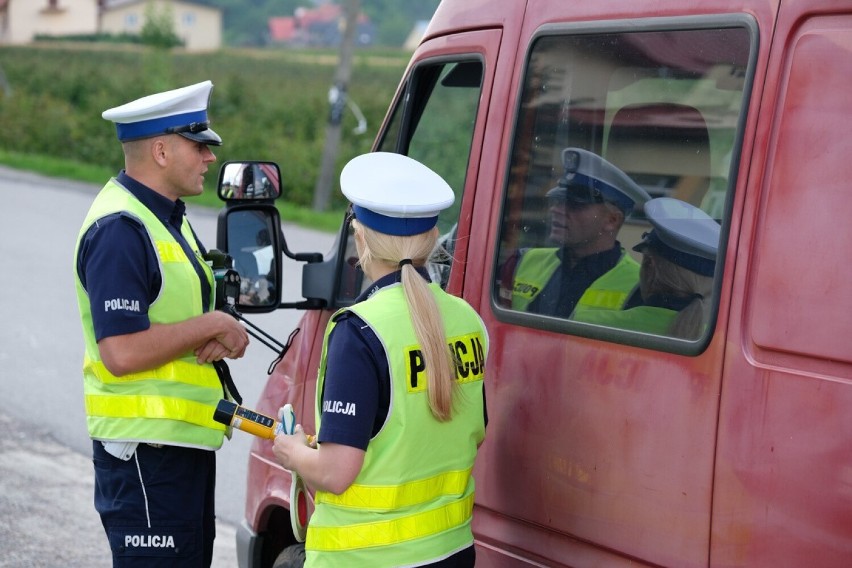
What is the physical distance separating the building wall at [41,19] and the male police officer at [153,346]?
242ft

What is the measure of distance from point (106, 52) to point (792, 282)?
6317 centimetres

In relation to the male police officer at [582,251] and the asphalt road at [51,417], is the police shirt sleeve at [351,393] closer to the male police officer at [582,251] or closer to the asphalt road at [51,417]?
the male police officer at [582,251]

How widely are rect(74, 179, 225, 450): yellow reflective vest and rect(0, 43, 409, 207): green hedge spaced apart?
17.6 meters

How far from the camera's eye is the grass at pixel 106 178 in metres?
16.9

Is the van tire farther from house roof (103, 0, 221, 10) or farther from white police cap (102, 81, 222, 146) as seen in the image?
house roof (103, 0, 221, 10)

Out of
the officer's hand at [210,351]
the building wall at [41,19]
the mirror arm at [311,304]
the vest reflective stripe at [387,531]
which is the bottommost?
the vest reflective stripe at [387,531]

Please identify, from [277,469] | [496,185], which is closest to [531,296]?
[496,185]

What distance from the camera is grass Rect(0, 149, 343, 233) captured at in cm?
1687

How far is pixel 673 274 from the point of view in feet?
7.94

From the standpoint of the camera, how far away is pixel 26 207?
1641 centimetres

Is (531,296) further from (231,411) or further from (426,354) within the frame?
(231,411)

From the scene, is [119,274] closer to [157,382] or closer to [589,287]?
[157,382]

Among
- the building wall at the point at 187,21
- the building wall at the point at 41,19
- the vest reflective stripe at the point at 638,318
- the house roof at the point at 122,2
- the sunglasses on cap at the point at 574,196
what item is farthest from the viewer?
the building wall at the point at 187,21

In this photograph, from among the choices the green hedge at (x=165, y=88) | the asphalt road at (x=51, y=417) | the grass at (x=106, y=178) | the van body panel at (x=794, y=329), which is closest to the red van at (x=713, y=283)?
the van body panel at (x=794, y=329)
